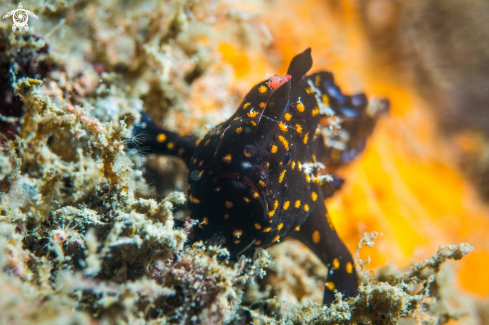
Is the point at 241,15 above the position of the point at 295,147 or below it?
above

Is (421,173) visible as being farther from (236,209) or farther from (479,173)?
(236,209)

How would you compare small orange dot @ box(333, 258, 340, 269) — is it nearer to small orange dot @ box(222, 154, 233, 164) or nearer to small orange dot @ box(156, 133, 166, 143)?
small orange dot @ box(222, 154, 233, 164)

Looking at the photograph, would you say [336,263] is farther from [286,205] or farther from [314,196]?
[286,205]

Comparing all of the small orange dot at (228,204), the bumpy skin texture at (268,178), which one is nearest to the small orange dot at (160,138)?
the bumpy skin texture at (268,178)

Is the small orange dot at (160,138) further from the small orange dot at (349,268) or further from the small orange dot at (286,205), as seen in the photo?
the small orange dot at (349,268)

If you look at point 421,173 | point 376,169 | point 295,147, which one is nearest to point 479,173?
point 421,173

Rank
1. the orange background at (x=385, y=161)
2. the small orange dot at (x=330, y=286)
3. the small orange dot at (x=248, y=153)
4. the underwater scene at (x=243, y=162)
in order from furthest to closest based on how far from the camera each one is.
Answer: the orange background at (x=385, y=161) < the small orange dot at (x=330, y=286) < the small orange dot at (x=248, y=153) < the underwater scene at (x=243, y=162)

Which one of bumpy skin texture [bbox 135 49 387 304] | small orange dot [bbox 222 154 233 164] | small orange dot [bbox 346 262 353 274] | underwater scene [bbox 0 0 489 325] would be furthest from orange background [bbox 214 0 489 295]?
small orange dot [bbox 222 154 233 164]
